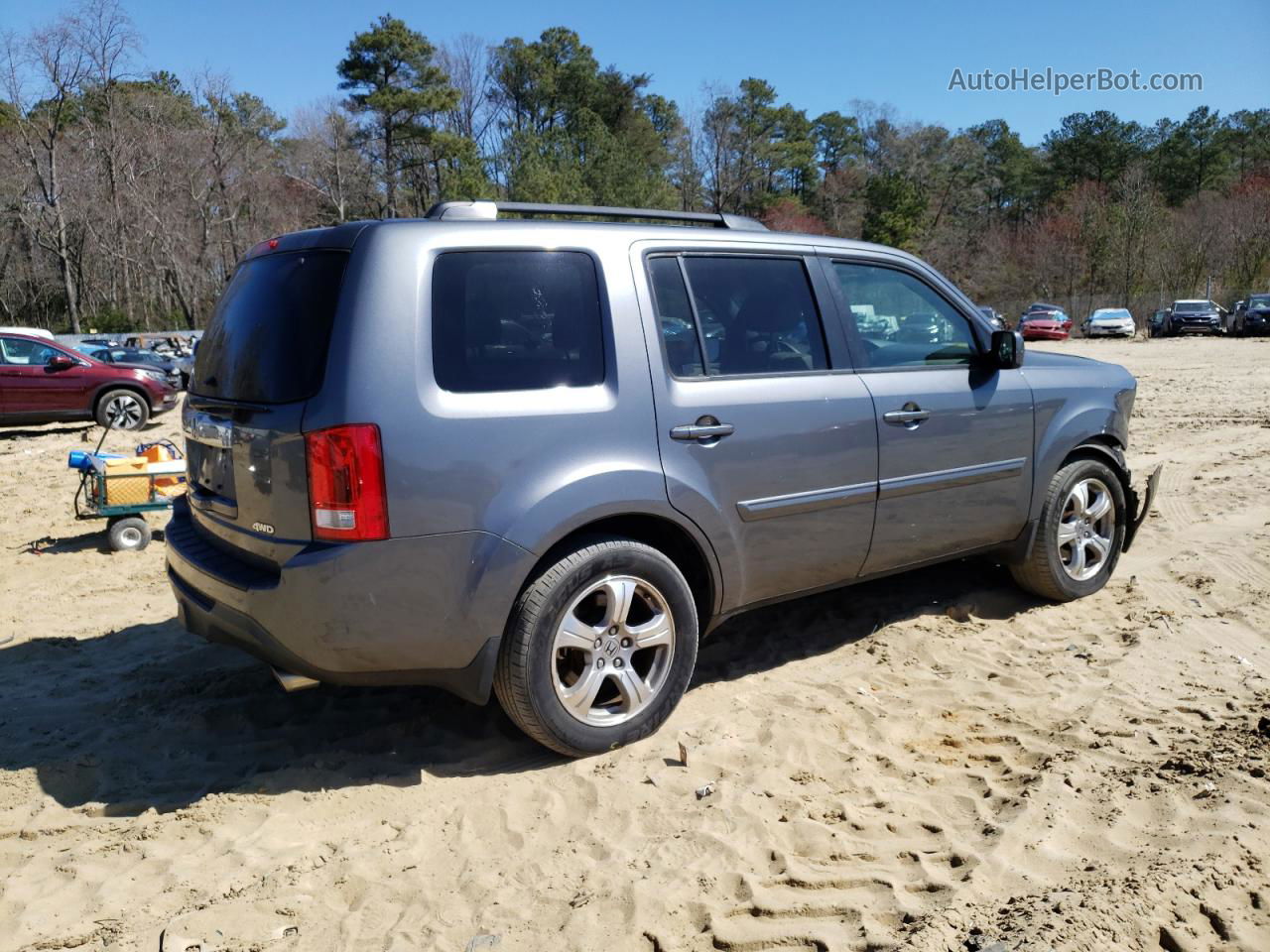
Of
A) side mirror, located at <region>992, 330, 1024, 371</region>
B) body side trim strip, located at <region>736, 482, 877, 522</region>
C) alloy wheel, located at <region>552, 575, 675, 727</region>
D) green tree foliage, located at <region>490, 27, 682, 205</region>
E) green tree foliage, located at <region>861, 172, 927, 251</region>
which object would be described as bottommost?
alloy wheel, located at <region>552, 575, 675, 727</region>

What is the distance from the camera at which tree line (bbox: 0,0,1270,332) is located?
46.0m

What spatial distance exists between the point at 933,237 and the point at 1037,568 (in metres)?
68.2

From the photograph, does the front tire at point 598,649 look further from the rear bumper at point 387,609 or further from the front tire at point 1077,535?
the front tire at point 1077,535

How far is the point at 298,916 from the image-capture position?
2.70 metres

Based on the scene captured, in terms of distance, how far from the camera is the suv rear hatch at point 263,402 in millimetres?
3117

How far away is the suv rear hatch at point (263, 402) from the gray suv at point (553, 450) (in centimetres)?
1

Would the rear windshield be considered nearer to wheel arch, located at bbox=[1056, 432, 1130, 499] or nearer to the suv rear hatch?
the suv rear hatch

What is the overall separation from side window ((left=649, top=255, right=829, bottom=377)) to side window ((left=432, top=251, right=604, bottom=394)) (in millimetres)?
341

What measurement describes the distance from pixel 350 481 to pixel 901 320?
2.79 metres

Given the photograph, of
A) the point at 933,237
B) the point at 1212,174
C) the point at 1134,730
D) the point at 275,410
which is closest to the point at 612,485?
the point at 275,410

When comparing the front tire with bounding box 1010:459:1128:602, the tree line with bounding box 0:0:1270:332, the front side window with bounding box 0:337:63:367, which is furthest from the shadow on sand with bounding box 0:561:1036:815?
the tree line with bounding box 0:0:1270:332

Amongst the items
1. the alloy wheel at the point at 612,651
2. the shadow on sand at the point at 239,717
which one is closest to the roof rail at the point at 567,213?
the alloy wheel at the point at 612,651

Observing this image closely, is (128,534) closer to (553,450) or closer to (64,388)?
(553,450)

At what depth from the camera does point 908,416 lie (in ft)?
14.0
